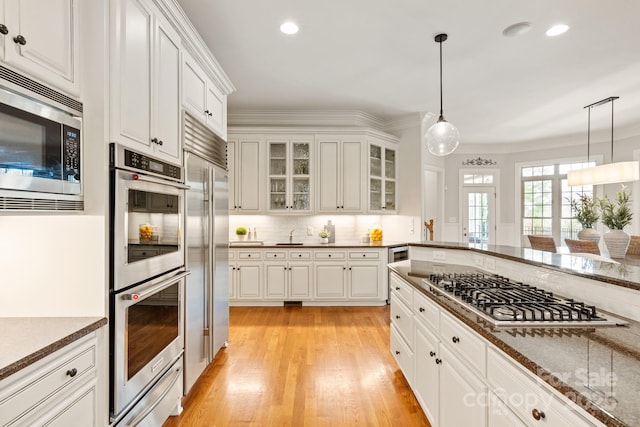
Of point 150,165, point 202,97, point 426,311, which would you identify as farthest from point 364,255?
point 150,165

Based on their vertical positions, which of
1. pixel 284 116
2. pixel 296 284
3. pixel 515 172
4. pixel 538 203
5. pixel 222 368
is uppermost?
pixel 284 116

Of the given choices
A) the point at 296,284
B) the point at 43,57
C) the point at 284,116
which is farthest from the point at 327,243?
Result: the point at 43,57

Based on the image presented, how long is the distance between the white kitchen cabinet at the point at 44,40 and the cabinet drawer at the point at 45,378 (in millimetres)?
1050

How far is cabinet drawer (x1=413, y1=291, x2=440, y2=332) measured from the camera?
183cm

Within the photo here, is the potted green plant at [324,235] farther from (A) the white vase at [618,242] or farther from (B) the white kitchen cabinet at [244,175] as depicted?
(A) the white vase at [618,242]

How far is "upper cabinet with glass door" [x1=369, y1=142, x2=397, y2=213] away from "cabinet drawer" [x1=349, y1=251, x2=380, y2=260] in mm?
702

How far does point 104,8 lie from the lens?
1490mm

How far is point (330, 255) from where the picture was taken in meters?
4.69

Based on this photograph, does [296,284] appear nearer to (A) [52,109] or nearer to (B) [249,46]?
(B) [249,46]

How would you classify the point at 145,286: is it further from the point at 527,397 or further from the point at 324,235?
the point at 324,235

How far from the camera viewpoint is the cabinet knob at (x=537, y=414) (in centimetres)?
96

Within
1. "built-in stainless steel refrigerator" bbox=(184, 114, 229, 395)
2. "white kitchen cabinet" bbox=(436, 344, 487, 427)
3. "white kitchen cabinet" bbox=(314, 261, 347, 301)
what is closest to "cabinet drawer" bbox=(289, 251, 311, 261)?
"white kitchen cabinet" bbox=(314, 261, 347, 301)

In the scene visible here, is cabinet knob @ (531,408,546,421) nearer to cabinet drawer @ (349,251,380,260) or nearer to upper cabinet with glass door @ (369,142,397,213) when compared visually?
cabinet drawer @ (349,251,380,260)

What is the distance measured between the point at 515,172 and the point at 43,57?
805 cm
